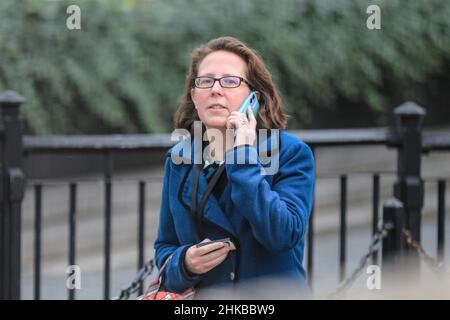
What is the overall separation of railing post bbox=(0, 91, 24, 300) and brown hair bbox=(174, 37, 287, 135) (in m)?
2.52

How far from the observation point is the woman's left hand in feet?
7.57

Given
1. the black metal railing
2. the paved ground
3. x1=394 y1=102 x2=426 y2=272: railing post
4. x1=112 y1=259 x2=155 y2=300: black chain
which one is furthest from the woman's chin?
the paved ground

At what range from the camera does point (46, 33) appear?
935cm

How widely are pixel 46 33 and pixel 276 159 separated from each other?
7231 mm

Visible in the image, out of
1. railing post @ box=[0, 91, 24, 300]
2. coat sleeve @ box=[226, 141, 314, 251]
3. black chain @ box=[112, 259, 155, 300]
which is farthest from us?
railing post @ box=[0, 91, 24, 300]

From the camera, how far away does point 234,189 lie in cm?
233

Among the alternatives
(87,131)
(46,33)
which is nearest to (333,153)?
Answer: (87,131)

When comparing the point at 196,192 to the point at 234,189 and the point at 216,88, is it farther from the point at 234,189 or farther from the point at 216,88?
the point at 216,88

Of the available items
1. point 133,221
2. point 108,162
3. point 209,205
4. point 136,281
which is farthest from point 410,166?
point 133,221

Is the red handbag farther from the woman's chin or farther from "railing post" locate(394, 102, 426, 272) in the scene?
"railing post" locate(394, 102, 426, 272)

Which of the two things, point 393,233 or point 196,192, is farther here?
point 393,233

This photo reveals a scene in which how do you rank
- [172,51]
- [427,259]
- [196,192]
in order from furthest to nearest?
[172,51]
[427,259]
[196,192]

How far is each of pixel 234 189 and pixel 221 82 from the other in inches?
10.0
